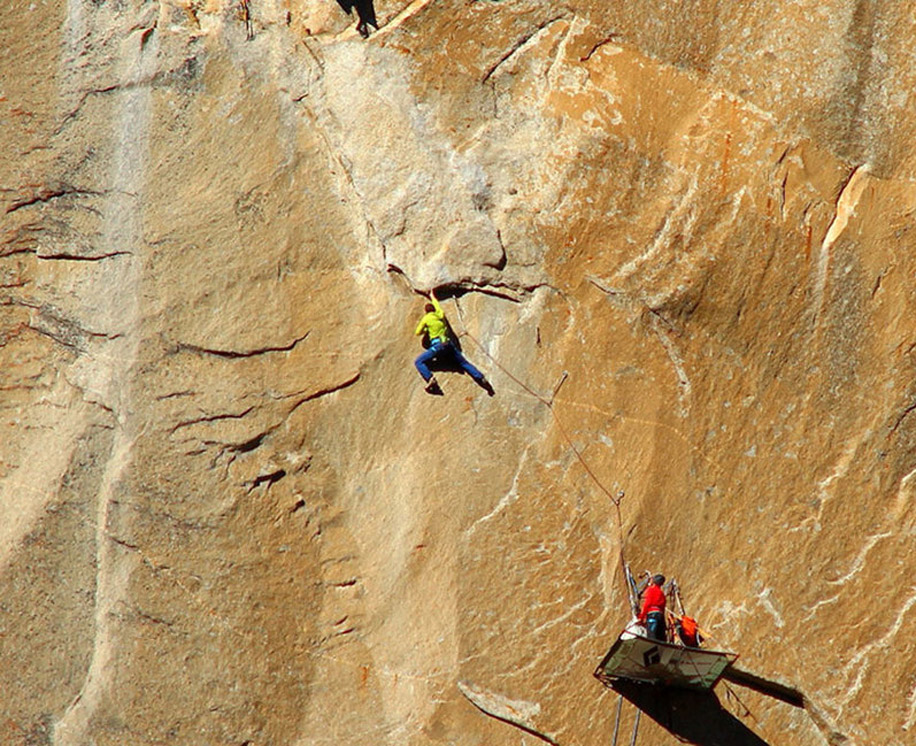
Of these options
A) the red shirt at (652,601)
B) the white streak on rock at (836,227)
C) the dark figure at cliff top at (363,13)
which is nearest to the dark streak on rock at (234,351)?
the dark figure at cliff top at (363,13)

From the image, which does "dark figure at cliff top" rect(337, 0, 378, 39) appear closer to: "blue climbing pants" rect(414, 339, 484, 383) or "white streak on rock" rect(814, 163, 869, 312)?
"blue climbing pants" rect(414, 339, 484, 383)

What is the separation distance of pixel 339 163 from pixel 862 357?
4.34 metres

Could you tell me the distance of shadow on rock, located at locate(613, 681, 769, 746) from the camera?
8.37 metres

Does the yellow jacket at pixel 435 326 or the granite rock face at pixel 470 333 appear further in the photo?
the granite rock face at pixel 470 333

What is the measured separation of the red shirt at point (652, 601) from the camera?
8.13 meters

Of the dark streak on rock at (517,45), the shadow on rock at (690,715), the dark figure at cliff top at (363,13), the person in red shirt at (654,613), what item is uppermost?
the dark figure at cliff top at (363,13)

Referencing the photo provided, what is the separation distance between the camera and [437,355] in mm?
8414

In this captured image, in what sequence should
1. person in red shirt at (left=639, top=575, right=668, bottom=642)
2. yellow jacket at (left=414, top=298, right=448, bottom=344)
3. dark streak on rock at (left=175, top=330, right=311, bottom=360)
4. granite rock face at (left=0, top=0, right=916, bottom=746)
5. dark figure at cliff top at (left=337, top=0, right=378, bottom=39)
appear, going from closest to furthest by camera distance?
person in red shirt at (left=639, top=575, right=668, bottom=642)
yellow jacket at (left=414, top=298, right=448, bottom=344)
granite rock face at (left=0, top=0, right=916, bottom=746)
dark streak on rock at (left=175, top=330, right=311, bottom=360)
dark figure at cliff top at (left=337, top=0, right=378, bottom=39)

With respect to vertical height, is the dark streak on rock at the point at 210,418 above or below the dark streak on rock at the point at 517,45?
below

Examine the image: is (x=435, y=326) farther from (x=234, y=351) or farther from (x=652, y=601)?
(x=652, y=601)

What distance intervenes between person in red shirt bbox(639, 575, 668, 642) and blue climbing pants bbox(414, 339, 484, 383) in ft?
6.68

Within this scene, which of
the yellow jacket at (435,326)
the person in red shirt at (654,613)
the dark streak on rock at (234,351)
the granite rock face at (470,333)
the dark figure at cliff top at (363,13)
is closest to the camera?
the person in red shirt at (654,613)

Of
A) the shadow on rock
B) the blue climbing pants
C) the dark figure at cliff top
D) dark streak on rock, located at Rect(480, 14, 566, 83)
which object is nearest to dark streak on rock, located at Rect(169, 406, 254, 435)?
the blue climbing pants

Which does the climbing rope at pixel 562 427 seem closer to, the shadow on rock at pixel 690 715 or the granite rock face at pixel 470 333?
the granite rock face at pixel 470 333
